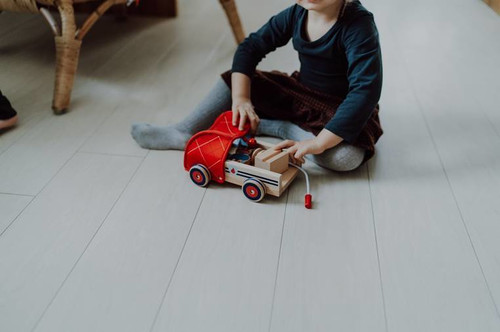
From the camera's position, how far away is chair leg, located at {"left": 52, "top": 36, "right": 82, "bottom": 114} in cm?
117

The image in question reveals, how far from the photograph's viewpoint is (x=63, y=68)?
1172mm

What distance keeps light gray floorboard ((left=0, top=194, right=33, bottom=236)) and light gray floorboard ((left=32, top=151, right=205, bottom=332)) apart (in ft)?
0.58

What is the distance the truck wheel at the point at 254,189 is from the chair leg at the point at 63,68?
0.59 meters

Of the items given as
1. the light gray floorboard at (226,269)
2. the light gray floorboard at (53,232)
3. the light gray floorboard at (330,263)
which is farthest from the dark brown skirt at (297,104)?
the light gray floorboard at (53,232)

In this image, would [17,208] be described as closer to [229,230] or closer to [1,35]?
[229,230]

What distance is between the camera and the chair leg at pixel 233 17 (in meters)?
1.50

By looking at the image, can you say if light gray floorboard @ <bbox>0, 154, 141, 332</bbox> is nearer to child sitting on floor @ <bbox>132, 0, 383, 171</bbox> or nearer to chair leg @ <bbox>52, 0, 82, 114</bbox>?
child sitting on floor @ <bbox>132, 0, 383, 171</bbox>

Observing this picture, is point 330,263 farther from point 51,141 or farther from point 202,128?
point 51,141

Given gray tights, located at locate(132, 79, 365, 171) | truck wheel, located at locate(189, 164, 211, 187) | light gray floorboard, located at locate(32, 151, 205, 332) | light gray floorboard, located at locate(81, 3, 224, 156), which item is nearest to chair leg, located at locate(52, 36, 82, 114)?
light gray floorboard, located at locate(81, 3, 224, 156)

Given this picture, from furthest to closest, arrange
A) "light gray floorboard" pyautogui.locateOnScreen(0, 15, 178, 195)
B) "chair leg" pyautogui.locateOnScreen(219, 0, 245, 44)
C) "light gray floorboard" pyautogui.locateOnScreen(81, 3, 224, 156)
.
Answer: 1. "chair leg" pyautogui.locateOnScreen(219, 0, 245, 44)
2. "light gray floorboard" pyautogui.locateOnScreen(81, 3, 224, 156)
3. "light gray floorboard" pyautogui.locateOnScreen(0, 15, 178, 195)

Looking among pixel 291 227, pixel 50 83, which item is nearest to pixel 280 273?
pixel 291 227

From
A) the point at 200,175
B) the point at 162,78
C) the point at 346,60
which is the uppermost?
the point at 346,60

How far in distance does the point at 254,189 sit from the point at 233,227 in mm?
85

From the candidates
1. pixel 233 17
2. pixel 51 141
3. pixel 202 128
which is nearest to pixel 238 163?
pixel 202 128
